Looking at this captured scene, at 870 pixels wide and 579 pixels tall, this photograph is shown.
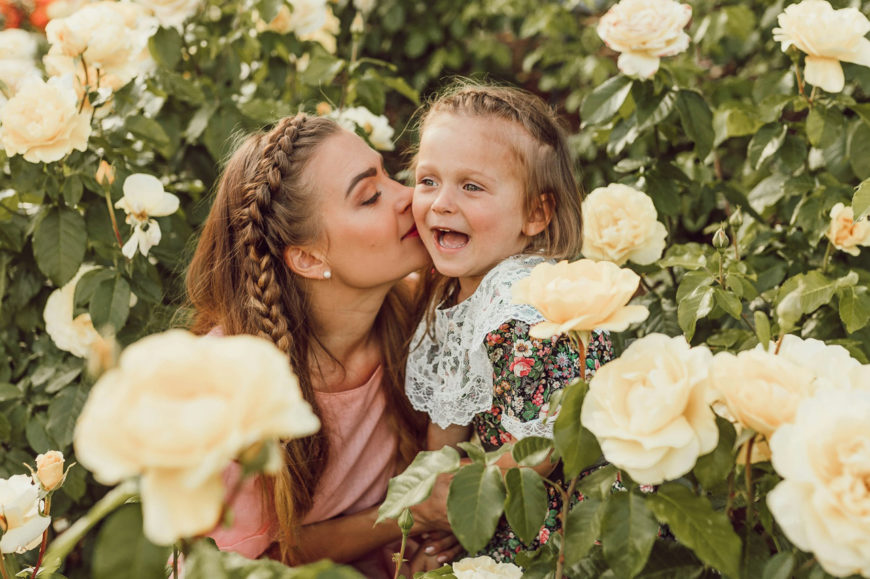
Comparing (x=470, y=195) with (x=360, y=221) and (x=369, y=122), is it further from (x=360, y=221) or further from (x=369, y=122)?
(x=369, y=122)

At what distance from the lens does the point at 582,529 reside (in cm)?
86

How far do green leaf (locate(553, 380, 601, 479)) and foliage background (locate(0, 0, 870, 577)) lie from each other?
1.73ft

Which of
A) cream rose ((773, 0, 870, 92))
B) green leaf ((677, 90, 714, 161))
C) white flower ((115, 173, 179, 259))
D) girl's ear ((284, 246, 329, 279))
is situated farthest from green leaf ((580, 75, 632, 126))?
white flower ((115, 173, 179, 259))

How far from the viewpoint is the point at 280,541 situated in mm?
1735

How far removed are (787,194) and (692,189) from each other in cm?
26

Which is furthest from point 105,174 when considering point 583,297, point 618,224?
point 583,297

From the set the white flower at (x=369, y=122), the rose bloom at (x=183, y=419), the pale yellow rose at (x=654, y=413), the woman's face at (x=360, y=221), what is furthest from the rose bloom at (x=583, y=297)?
the white flower at (x=369, y=122)

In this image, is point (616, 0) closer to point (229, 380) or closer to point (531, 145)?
point (531, 145)

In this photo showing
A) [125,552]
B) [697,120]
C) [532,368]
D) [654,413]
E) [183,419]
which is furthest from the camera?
[697,120]

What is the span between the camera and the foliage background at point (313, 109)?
171 centimetres

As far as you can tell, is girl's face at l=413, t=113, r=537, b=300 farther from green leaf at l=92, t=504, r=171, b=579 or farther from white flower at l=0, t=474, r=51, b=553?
green leaf at l=92, t=504, r=171, b=579

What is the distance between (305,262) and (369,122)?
2.00 feet

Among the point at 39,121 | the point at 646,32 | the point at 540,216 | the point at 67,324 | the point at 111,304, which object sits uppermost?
the point at 646,32

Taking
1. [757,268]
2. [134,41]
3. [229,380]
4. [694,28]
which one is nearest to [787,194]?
[757,268]
